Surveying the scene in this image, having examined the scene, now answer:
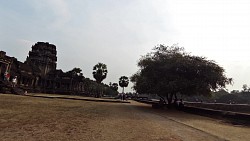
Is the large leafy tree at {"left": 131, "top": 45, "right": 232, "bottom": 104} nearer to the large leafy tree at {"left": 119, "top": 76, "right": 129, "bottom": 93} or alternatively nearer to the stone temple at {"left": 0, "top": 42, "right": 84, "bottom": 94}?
the stone temple at {"left": 0, "top": 42, "right": 84, "bottom": 94}

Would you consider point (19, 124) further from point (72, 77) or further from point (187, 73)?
point (72, 77)

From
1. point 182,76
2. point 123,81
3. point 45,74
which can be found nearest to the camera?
point 182,76

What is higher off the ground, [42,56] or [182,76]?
[42,56]

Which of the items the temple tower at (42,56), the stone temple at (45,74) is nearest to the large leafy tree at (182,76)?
the stone temple at (45,74)

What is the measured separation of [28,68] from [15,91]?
97.8ft

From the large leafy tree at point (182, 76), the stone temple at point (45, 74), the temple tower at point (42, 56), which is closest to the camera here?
the large leafy tree at point (182, 76)

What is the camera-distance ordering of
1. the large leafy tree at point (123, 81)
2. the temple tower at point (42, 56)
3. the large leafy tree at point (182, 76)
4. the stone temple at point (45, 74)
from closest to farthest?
the large leafy tree at point (182, 76) < the stone temple at point (45, 74) < the temple tower at point (42, 56) < the large leafy tree at point (123, 81)

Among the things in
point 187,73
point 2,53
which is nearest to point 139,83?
point 187,73

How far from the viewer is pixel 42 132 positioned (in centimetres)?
898

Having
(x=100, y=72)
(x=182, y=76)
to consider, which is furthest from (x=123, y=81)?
(x=182, y=76)

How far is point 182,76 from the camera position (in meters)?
28.5

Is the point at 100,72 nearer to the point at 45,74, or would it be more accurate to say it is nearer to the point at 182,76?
the point at 45,74

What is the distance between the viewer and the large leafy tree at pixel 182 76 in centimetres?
Result: 2728

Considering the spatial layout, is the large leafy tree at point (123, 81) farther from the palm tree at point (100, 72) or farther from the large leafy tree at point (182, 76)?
the large leafy tree at point (182, 76)
